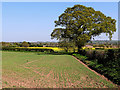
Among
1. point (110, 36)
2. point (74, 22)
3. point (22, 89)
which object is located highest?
point (74, 22)

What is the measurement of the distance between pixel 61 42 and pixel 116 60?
34.9 metres

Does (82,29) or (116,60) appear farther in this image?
(82,29)

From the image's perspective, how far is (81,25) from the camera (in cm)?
4688

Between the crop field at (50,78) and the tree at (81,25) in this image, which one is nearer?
the crop field at (50,78)

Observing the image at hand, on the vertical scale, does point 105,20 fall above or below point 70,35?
above

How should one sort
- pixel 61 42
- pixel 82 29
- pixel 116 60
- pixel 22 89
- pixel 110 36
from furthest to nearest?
pixel 61 42 < pixel 110 36 < pixel 82 29 < pixel 116 60 < pixel 22 89

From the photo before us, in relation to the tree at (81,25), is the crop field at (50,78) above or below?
below

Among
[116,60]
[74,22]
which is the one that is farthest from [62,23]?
[116,60]

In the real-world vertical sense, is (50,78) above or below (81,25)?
below

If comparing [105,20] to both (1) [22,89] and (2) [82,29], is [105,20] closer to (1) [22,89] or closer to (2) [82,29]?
(2) [82,29]

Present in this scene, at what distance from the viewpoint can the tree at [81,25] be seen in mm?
44938

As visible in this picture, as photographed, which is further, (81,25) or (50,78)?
(81,25)

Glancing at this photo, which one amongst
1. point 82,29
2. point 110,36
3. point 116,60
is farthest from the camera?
point 110,36

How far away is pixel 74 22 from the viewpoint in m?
45.6
